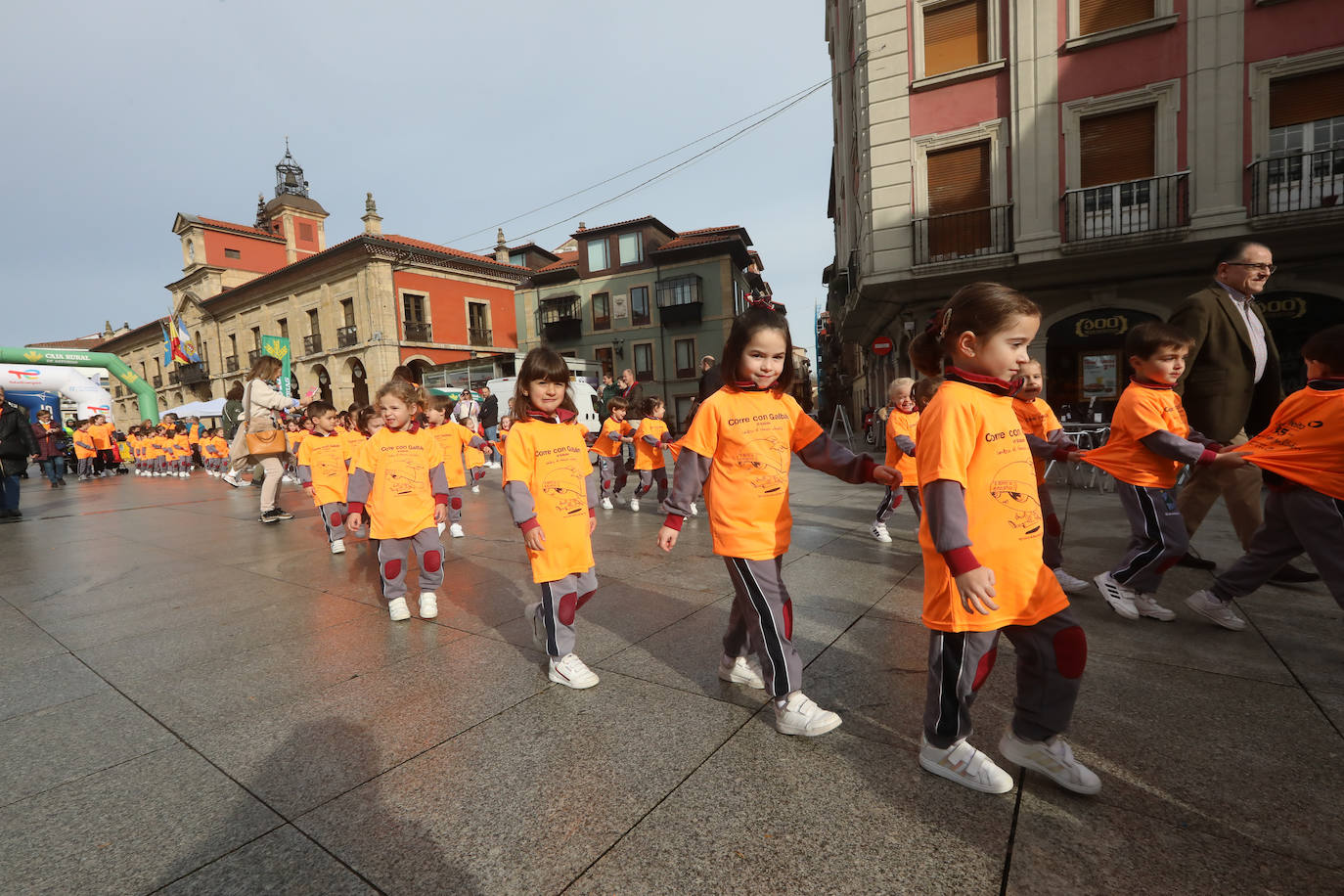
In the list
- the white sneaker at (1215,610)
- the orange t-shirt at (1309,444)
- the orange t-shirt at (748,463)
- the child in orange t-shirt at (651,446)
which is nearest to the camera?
the orange t-shirt at (748,463)

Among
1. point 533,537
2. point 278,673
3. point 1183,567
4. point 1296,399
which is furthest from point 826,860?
point 1183,567

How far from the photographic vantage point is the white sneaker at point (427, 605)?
3.88 meters

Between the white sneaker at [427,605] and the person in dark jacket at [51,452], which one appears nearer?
the white sneaker at [427,605]

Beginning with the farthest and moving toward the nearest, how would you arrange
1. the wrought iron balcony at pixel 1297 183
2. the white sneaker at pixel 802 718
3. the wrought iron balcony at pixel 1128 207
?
1. the wrought iron balcony at pixel 1128 207
2. the wrought iron balcony at pixel 1297 183
3. the white sneaker at pixel 802 718

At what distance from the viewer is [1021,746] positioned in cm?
197

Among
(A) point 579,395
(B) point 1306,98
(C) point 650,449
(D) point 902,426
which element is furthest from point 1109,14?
(A) point 579,395

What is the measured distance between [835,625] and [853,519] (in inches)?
136

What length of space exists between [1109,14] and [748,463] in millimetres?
14341

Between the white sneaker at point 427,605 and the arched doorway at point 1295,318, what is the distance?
1426 cm

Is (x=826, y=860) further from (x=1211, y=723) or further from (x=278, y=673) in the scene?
Answer: (x=278, y=673)

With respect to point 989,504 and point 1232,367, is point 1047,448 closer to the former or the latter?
point 1232,367

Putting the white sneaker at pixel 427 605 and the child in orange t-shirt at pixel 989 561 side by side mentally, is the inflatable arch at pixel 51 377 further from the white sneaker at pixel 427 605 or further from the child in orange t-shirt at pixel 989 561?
the child in orange t-shirt at pixel 989 561

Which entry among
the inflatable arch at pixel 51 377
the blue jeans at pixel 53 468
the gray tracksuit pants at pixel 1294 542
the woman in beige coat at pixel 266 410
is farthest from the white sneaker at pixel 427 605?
the inflatable arch at pixel 51 377

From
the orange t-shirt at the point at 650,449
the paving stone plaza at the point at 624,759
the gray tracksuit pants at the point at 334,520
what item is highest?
the orange t-shirt at the point at 650,449
